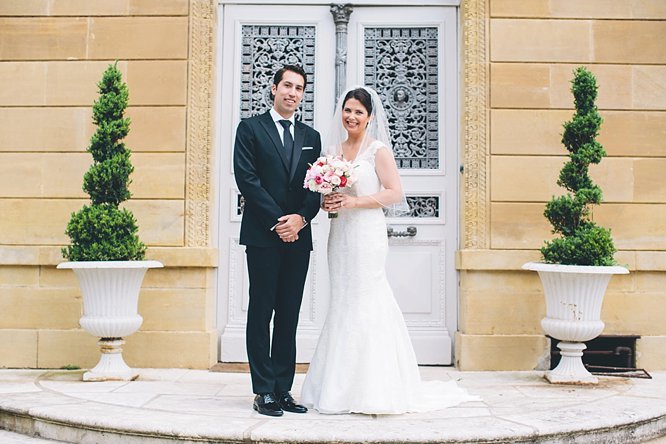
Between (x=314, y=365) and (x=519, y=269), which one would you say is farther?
(x=519, y=269)

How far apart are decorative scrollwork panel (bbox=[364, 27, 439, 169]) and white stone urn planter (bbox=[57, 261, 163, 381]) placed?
2302 mm

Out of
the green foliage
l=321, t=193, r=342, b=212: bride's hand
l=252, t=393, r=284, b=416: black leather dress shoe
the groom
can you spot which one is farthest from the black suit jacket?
the green foliage

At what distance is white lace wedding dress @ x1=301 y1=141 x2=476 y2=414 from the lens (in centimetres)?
402

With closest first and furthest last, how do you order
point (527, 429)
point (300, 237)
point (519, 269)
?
point (527, 429) → point (300, 237) → point (519, 269)

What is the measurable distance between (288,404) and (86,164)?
283 cm

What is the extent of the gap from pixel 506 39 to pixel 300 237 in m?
2.74

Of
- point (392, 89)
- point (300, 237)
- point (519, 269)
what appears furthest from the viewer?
point (392, 89)

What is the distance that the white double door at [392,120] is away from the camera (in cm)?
588

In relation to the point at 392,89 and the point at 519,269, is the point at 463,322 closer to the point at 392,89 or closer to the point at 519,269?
the point at 519,269

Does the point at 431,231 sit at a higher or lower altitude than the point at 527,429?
higher

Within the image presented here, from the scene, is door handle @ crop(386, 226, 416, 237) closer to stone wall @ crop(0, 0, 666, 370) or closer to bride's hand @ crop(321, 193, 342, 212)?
stone wall @ crop(0, 0, 666, 370)

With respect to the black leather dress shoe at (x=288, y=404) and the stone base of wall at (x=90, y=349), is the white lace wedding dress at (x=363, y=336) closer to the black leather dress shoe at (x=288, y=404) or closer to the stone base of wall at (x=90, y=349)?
the black leather dress shoe at (x=288, y=404)

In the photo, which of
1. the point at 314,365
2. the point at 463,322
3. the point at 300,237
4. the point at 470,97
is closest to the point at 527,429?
the point at 314,365

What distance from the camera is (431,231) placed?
5.92m
